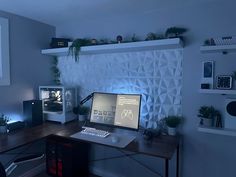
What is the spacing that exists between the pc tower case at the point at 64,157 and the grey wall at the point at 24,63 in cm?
63

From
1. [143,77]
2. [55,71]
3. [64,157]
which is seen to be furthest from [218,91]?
[55,71]

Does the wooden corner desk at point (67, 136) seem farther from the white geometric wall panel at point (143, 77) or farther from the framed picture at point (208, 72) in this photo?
the framed picture at point (208, 72)

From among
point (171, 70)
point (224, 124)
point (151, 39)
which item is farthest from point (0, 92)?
point (224, 124)

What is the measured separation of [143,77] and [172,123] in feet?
2.03

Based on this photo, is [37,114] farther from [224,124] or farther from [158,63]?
[224,124]

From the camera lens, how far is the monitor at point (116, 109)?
2.19 meters

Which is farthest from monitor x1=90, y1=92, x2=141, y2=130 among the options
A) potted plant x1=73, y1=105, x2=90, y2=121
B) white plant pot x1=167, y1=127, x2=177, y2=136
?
white plant pot x1=167, y1=127, x2=177, y2=136

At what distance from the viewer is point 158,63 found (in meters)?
2.28

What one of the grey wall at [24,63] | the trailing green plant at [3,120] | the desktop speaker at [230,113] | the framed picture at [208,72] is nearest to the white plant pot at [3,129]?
the trailing green plant at [3,120]

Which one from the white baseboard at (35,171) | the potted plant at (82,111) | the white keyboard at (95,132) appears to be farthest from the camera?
the potted plant at (82,111)

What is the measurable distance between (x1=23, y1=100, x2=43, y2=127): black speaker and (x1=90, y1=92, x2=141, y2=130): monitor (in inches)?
27.3

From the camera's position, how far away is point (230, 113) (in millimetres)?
1879

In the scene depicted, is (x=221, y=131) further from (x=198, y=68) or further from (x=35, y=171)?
(x=35, y=171)

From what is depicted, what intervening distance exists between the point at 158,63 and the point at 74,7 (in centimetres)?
111
